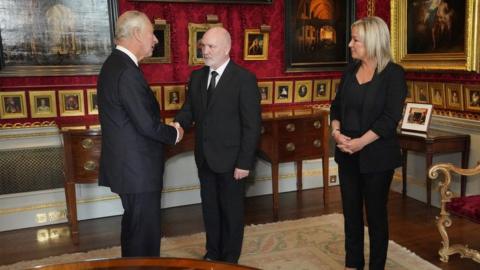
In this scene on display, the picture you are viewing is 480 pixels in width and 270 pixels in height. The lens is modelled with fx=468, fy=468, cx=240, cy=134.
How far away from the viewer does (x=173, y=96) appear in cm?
505

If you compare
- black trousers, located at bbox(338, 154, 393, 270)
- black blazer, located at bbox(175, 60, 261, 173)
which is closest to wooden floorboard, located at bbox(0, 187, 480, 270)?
black trousers, located at bbox(338, 154, 393, 270)

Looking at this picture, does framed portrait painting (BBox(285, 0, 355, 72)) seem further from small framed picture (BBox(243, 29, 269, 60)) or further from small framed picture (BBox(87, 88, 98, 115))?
small framed picture (BBox(87, 88, 98, 115))

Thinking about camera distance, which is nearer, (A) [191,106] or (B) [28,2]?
(A) [191,106]

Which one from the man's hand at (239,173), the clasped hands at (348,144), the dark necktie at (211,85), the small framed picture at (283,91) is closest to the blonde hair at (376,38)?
the clasped hands at (348,144)

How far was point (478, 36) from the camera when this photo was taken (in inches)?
172

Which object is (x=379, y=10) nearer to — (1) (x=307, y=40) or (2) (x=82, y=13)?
(1) (x=307, y=40)

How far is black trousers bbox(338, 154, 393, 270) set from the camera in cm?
297

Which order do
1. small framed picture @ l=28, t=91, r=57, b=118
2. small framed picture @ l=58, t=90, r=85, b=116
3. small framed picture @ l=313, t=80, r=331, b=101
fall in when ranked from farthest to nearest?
small framed picture @ l=313, t=80, r=331, b=101
small framed picture @ l=58, t=90, r=85, b=116
small framed picture @ l=28, t=91, r=57, b=118

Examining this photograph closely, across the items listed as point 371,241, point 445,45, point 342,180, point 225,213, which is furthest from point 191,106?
point 445,45

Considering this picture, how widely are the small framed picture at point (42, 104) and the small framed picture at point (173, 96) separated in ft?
3.65

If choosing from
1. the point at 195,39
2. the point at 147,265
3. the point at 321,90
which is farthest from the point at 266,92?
the point at 147,265

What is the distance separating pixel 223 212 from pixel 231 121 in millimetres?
693

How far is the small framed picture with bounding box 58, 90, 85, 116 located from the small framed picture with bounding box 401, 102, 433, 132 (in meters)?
3.38

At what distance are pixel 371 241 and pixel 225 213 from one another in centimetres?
102
